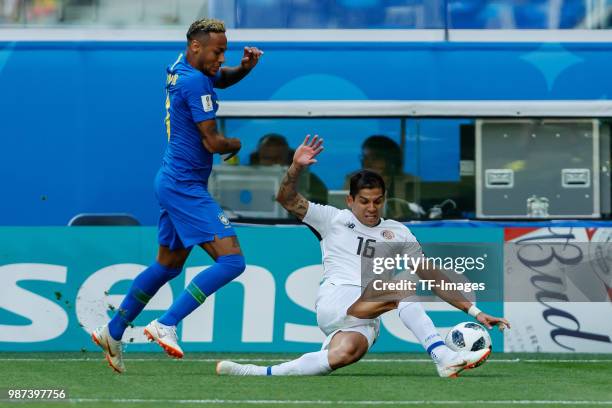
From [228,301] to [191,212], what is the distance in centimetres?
243

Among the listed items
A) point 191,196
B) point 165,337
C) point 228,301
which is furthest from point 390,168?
point 165,337

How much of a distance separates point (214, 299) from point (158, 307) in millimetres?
407

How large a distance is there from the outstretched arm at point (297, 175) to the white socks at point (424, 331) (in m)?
0.80

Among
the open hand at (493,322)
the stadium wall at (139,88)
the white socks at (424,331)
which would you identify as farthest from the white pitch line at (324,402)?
the stadium wall at (139,88)

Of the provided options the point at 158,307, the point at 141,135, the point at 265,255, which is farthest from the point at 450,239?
the point at 141,135

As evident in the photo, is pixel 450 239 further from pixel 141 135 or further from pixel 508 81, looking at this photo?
pixel 141 135

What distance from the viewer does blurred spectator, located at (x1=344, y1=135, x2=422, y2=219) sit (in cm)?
1173

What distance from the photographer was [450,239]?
425 inches

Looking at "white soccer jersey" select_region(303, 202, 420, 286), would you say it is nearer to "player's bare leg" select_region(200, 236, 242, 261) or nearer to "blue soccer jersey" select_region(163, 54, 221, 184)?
"player's bare leg" select_region(200, 236, 242, 261)

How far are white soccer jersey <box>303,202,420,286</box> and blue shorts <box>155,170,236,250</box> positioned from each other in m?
0.53

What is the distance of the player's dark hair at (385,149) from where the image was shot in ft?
39.0

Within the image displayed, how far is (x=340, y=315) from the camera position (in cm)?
817

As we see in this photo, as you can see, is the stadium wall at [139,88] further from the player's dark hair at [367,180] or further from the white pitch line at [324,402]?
the white pitch line at [324,402]

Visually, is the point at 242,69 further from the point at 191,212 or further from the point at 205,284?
the point at 205,284
